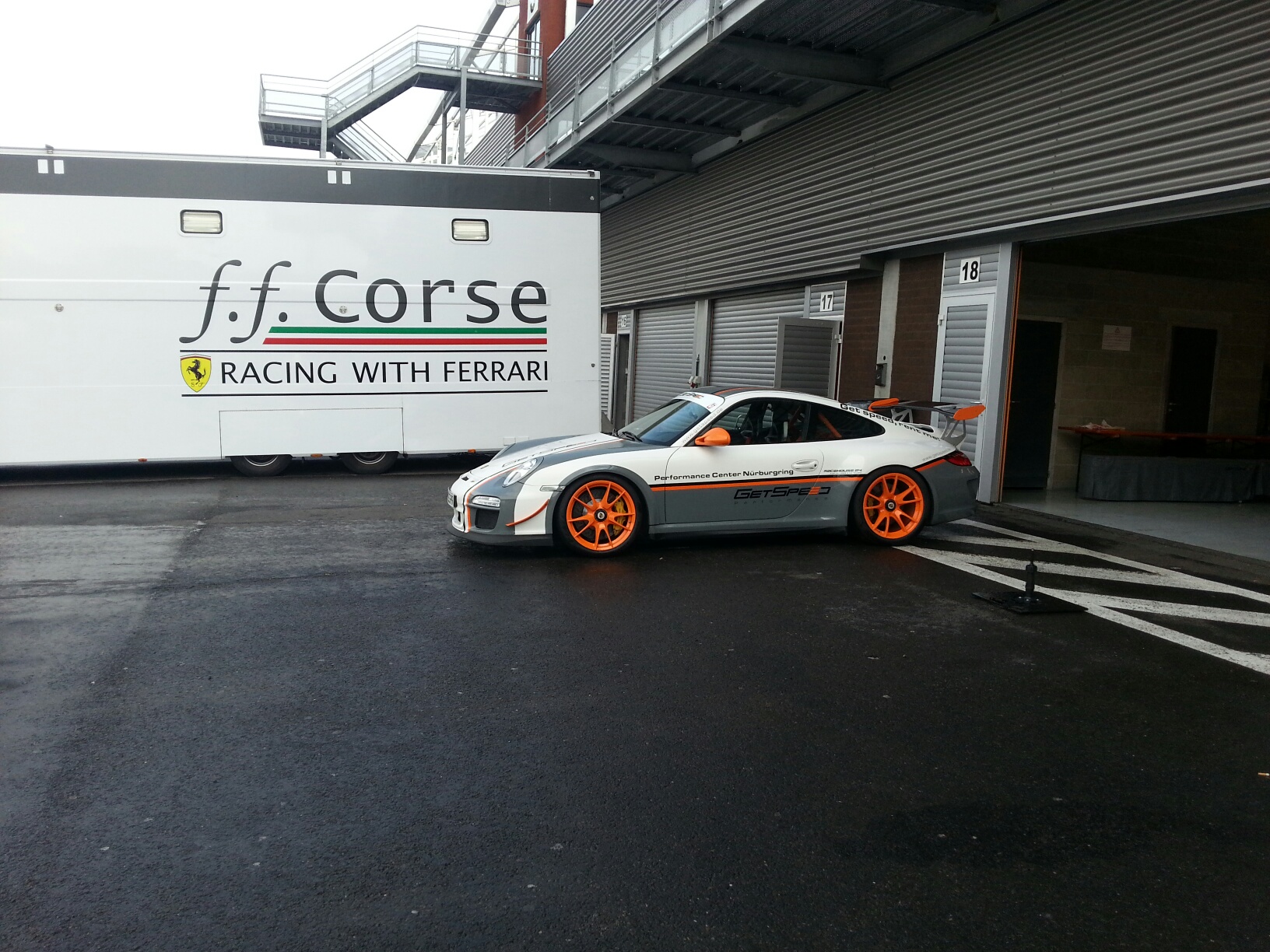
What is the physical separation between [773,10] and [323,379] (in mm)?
6973

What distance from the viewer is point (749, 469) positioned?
8039 mm

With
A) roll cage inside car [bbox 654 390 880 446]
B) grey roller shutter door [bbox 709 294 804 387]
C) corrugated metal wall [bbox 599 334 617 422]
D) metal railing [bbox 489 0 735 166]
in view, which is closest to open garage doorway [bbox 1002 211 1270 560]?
grey roller shutter door [bbox 709 294 804 387]

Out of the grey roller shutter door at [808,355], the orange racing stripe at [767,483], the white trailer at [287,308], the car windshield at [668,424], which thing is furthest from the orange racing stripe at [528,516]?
the grey roller shutter door at [808,355]

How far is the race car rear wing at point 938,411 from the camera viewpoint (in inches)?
367

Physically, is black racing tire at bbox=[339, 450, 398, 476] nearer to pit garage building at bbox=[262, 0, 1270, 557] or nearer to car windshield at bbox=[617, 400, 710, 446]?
car windshield at bbox=[617, 400, 710, 446]

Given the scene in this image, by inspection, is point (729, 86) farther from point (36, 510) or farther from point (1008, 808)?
point (1008, 808)

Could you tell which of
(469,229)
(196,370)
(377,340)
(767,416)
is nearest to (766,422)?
(767,416)

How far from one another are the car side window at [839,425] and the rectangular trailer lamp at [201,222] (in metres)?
7.60

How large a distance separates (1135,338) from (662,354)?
1028 cm

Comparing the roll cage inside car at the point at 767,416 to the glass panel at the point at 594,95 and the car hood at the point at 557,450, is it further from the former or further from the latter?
the glass panel at the point at 594,95

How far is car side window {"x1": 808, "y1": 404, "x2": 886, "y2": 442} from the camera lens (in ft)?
27.4

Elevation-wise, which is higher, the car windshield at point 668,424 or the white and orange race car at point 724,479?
the car windshield at point 668,424

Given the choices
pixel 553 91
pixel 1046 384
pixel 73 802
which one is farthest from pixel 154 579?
pixel 553 91

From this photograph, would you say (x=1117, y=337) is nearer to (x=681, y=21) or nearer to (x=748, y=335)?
(x=748, y=335)
